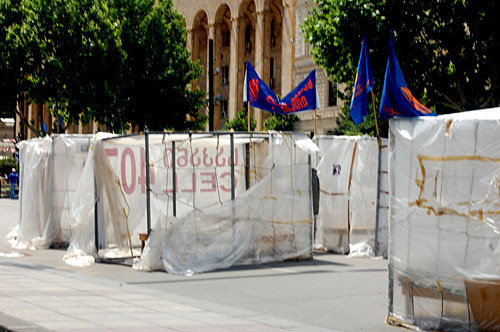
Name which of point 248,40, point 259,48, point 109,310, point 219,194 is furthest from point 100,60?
point 109,310

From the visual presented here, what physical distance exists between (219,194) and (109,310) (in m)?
6.25

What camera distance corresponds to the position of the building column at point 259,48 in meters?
46.2

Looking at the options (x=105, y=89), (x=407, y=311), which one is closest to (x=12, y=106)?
(x=105, y=89)

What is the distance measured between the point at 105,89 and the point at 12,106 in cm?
569

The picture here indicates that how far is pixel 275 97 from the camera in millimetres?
16000

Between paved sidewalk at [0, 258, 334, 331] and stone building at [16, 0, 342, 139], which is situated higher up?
stone building at [16, 0, 342, 139]

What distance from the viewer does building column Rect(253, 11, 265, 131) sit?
46.2m

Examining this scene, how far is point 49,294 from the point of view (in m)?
9.32

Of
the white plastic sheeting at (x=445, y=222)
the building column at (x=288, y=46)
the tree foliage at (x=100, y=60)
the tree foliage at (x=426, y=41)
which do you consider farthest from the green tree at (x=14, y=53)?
the white plastic sheeting at (x=445, y=222)

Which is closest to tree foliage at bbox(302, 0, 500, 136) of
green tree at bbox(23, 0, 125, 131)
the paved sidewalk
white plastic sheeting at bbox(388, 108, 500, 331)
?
green tree at bbox(23, 0, 125, 131)

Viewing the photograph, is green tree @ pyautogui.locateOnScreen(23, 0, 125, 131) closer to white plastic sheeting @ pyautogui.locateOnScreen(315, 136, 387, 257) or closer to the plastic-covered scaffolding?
white plastic sheeting @ pyautogui.locateOnScreen(315, 136, 387, 257)

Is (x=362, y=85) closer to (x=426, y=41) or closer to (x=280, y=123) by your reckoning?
(x=426, y=41)

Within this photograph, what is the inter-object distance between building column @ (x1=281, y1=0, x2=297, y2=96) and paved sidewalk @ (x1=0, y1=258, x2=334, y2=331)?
1341 inches

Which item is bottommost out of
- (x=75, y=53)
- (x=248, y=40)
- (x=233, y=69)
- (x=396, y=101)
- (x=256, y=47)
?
(x=396, y=101)
